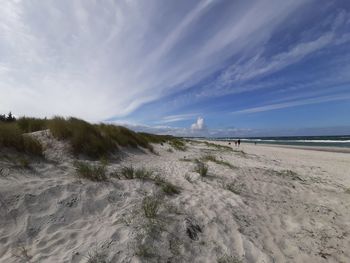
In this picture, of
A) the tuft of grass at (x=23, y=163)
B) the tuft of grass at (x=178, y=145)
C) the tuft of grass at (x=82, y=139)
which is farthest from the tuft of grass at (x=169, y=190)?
the tuft of grass at (x=178, y=145)

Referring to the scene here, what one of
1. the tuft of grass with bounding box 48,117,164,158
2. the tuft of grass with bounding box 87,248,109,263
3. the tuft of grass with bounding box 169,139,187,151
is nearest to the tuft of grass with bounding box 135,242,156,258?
the tuft of grass with bounding box 87,248,109,263

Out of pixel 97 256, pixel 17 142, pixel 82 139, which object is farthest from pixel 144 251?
pixel 82 139

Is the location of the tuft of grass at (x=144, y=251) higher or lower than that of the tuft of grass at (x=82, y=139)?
lower

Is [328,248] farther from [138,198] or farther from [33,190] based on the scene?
[33,190]

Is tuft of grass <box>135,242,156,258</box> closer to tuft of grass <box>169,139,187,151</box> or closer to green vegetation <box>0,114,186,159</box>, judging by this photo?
green vegetation <box>0,114,186,159</box>

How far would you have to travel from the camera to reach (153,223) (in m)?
3.66

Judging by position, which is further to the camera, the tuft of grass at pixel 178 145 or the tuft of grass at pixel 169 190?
the tuft of grass at pixel 178 145

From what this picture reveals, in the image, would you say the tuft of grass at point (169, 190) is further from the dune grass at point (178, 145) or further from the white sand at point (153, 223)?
the dune grass at point (178, 145)

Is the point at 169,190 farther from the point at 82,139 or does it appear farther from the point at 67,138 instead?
the point at 67,138

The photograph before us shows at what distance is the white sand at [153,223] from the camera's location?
3104 millimetres

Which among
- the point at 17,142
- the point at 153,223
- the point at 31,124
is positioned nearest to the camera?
the point at 153,223

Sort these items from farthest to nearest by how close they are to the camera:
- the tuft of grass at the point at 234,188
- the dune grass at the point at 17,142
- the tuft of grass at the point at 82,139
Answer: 1. the tuft of grass at the point at 82,139
2. the dune grass at the point at 17,142
3. the tuft of grass at the point at 234,188

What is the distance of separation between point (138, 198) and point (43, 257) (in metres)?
2.05

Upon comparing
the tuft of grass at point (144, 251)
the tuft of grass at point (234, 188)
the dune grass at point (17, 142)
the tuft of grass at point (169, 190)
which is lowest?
the tuft of grass at point (144, 251)
